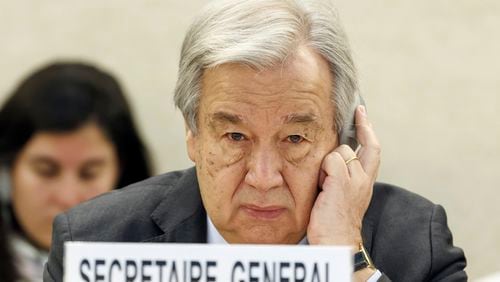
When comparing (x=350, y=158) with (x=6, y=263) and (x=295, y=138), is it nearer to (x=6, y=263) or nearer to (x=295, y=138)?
(x=295, y=138)

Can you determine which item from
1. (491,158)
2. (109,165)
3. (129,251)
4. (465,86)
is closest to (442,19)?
(465,86)

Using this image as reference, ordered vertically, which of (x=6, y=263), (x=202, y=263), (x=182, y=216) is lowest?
(x=6, y=263)

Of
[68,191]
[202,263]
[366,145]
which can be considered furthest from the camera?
[68,191]

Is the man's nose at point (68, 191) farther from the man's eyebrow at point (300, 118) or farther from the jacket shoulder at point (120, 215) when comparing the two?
the man's eyebrow at point (300, 118)

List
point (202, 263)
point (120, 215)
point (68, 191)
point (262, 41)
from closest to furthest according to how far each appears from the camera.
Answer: point (202, 263) → point (262, 41) → point (120, 215) → point (68, 191)

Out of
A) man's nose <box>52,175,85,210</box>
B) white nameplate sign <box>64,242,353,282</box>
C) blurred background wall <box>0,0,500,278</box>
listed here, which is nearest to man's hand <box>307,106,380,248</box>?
white nameplate sign <box>64,242,353,282</box>

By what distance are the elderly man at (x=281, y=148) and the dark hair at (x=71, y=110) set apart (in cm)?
158

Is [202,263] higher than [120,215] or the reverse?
higher

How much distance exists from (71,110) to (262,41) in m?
2.05

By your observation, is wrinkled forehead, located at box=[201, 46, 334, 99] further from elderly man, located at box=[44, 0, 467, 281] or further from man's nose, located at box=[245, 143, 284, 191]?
man's nose, located at box=[245, 143, 284, 191]

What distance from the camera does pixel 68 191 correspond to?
14.8ft

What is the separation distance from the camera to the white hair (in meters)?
2.64

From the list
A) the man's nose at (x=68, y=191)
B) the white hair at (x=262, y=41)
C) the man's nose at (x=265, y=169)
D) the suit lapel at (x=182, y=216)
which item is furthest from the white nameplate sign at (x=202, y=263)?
the man's nose at (x=68, y=191)

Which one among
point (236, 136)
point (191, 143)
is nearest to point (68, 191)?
point (191, 143)
